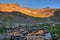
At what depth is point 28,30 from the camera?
9.91 m

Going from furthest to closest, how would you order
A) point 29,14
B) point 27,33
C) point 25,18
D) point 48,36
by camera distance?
1. point 29,14
2. point 25,18
3. point 27,33
4. point 48,36

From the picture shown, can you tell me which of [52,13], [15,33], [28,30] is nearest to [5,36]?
[15,33]

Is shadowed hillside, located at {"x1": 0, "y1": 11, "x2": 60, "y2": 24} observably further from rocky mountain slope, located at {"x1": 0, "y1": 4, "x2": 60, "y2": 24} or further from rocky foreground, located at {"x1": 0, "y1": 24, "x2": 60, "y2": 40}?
rocky foreground, located at {"x1": 0, "y1": 24, "x2": 60, "y2": 40}

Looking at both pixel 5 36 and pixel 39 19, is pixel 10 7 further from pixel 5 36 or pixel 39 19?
pixel 5 36

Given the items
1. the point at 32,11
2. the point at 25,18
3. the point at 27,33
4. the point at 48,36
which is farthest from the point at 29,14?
the point at 48,36

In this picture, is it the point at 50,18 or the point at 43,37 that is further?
the point at 50,18

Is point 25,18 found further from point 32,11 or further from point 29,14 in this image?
point 32,11

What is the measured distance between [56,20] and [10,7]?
87.0 inches

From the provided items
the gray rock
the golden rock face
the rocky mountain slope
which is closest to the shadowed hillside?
the rocky mountain slope

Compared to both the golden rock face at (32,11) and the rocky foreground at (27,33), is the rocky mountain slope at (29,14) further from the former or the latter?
the rocky foreground at (27,33)

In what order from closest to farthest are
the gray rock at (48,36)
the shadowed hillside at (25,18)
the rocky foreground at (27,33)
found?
the gray rock at (48,36) < the rocky foreground at (27,33) < the shadowed hillside at (25,18)

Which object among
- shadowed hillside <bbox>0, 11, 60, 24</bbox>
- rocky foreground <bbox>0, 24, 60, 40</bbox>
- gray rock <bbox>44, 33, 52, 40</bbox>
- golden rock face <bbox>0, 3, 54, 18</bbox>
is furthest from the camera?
golden rock face <bbox>0, 3, 54, 18</bbox>

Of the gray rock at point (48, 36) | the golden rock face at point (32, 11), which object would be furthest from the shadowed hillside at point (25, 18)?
the gray rock at point (48, 36)

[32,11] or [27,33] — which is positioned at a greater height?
[32,11]
